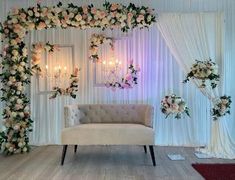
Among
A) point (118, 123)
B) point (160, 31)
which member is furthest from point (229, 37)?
point (118, 123)

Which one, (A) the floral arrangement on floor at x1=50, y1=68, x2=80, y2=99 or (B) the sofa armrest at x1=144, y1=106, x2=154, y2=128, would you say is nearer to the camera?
(B) the sofa armrest at x1=144, y1=106, x2=154, y2=128

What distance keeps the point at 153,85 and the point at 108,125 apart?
1.58 m

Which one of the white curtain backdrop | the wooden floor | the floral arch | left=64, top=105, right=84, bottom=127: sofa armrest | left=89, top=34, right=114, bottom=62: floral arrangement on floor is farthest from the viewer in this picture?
left=89, top=34, right=114, bottom=62: floral arrangement on floor

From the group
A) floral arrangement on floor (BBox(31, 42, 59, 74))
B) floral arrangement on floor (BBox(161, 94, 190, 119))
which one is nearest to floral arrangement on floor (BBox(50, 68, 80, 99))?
floral arrangement on floor (BBox(31, 42, 59, 74))

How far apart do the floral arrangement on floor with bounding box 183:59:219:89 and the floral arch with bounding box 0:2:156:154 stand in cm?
111

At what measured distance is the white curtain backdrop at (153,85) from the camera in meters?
6.77

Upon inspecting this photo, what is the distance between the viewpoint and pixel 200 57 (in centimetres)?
644

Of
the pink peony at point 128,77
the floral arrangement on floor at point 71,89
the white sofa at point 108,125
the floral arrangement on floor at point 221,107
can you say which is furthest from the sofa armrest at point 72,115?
the floral arrangement on floor at point 221,107

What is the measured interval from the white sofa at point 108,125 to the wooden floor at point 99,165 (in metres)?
0.27

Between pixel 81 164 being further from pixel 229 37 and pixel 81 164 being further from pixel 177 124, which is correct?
pixel 229 37

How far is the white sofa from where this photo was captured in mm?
5504

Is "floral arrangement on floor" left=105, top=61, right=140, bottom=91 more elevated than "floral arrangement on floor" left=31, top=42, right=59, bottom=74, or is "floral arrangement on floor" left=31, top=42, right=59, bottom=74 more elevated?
"floral arrangement on floor" left=31, top=42, right=59, bottom=74

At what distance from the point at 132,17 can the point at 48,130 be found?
284 centimetres

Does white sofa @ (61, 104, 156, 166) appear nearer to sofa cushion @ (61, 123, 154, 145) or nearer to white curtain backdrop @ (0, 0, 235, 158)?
sofa cushion @ (61, 123, 154, 145)
